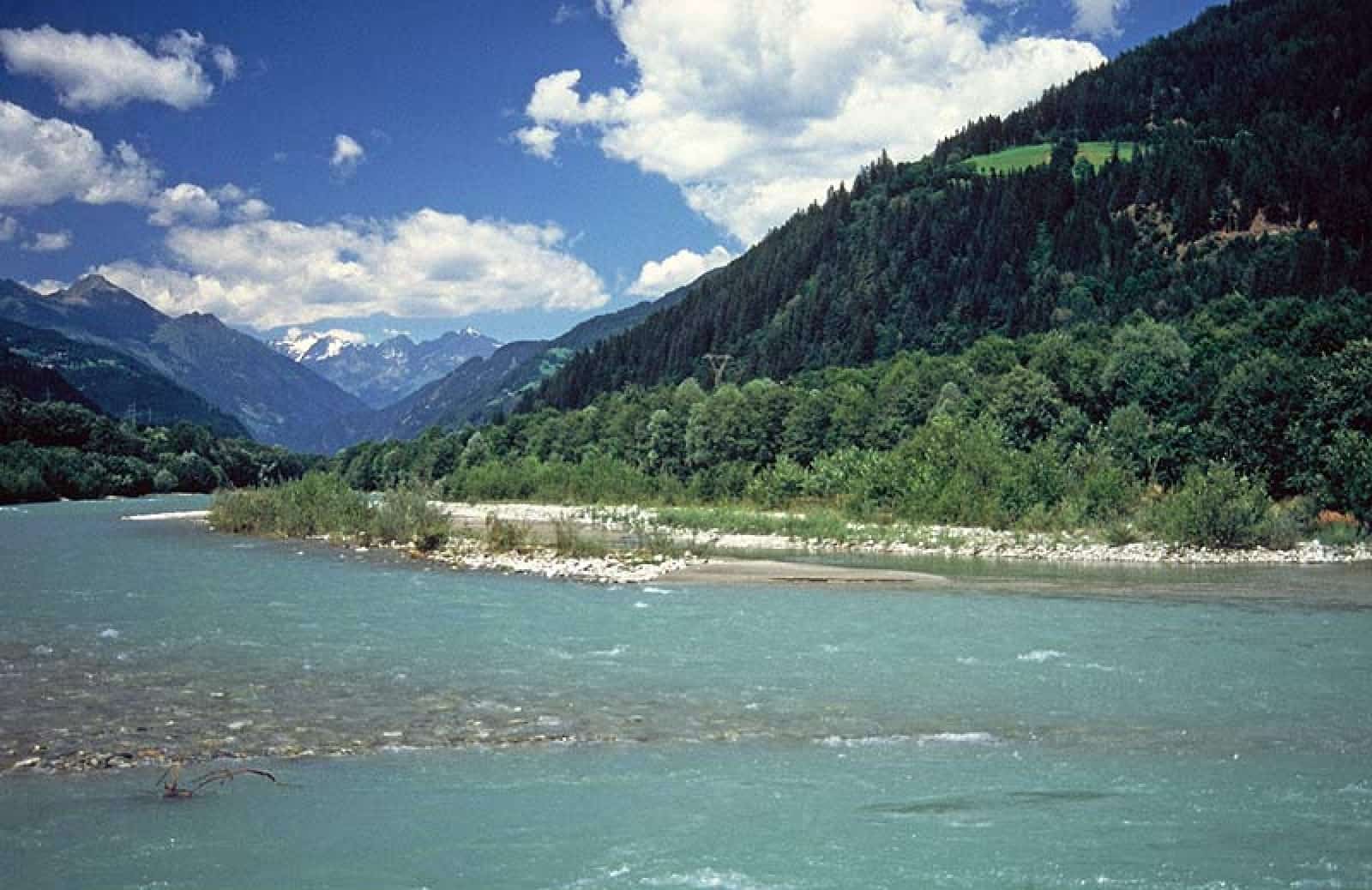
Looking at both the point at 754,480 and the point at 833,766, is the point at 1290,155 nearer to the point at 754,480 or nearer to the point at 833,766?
the point at 754,480

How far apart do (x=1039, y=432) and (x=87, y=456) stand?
11235cm

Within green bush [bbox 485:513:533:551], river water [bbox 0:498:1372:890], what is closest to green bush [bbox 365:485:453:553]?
green bush [bbox 485:513:533:551]

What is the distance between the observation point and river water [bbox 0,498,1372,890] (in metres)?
11.9

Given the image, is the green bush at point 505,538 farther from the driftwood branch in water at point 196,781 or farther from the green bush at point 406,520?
the driftwood branch in water at point 196,781

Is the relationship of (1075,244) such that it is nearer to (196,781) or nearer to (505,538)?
(505,538)

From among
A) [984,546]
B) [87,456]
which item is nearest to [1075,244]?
[984,546]

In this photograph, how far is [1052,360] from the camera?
265ft

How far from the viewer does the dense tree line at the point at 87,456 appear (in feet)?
392

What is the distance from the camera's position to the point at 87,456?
13400 centimetres

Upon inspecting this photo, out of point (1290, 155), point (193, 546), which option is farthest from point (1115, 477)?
point (1290, 155)

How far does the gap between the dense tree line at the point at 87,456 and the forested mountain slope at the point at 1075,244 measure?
190 ft

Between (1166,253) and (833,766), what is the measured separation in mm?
136237

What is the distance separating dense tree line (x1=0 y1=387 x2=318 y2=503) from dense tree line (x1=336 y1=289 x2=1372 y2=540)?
137 ft

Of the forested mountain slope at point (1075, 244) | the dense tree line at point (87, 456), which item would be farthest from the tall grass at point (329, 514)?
the forested mountain slope at point (1075, 244)
